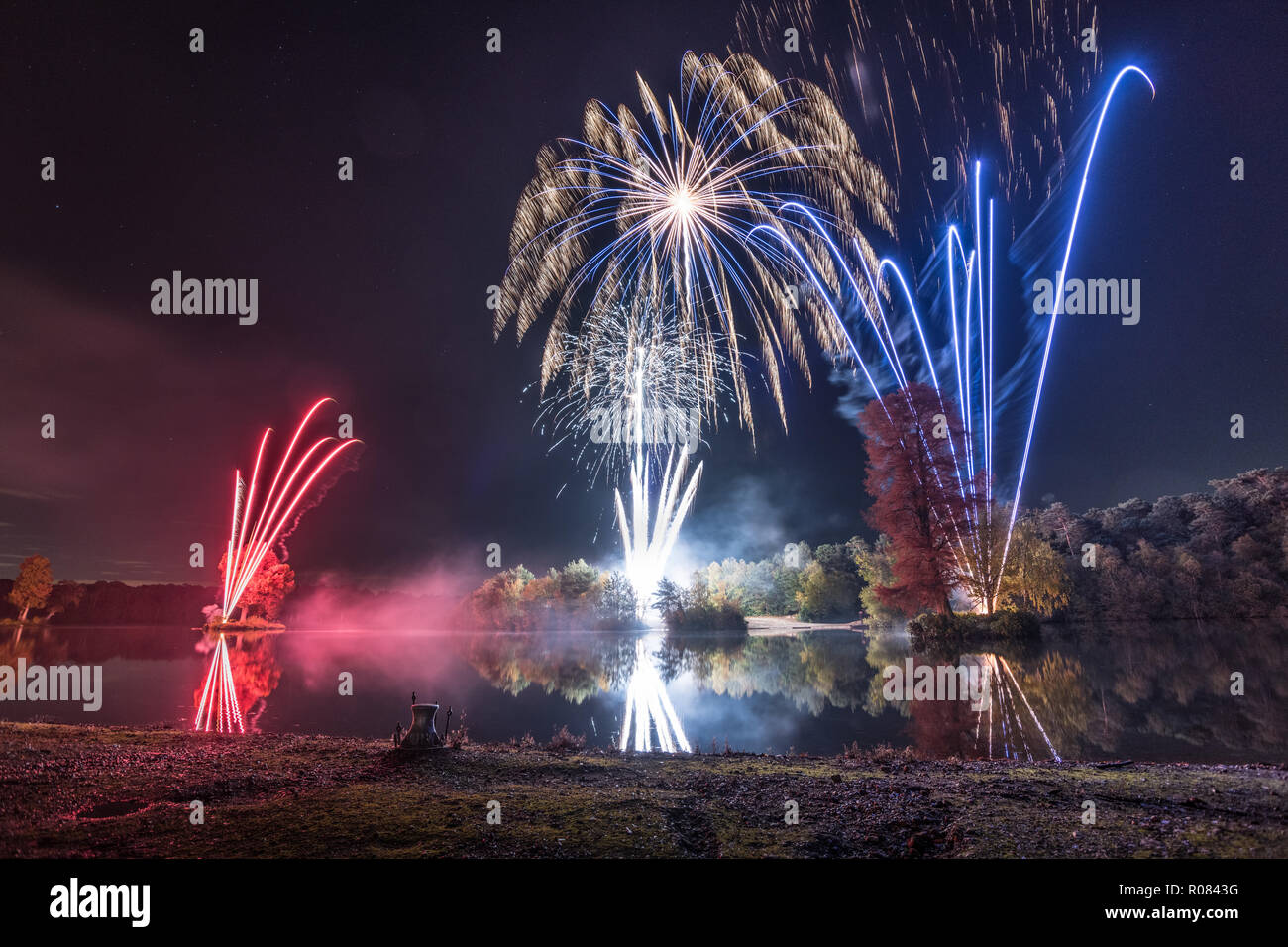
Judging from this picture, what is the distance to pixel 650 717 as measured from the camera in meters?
19.7

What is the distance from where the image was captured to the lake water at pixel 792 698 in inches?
597

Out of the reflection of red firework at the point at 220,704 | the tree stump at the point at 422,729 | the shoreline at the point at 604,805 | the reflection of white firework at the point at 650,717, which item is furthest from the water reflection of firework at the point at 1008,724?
the reflection of red firework at the point at 220,704

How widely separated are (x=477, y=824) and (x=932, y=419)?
4035 centimetres

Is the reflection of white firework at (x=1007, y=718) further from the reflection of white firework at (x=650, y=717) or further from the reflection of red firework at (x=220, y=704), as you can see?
the reflection of red firework at (x=220, y=704)

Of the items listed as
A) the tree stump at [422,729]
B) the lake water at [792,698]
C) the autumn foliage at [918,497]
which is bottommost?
the lake water at [792,698]

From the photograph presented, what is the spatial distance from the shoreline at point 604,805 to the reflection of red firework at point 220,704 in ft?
18.2

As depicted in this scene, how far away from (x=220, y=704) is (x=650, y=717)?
15.9 metres

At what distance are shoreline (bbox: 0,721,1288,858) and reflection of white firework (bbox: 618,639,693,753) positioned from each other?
3.65m

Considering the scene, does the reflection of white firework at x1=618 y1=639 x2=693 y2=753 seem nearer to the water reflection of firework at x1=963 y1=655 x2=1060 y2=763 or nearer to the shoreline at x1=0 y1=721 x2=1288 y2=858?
the shoreline at x1=0 y1=721 x2=1288 y2=858

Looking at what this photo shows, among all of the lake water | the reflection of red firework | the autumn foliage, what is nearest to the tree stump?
the lake water

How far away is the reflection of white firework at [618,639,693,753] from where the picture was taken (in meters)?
15.5

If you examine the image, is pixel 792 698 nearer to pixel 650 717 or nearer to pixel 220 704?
pixel 650 717
